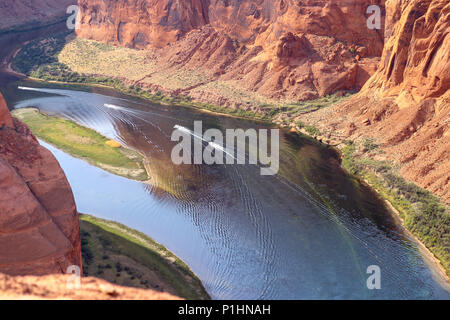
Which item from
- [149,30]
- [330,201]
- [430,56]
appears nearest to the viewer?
[330,201]

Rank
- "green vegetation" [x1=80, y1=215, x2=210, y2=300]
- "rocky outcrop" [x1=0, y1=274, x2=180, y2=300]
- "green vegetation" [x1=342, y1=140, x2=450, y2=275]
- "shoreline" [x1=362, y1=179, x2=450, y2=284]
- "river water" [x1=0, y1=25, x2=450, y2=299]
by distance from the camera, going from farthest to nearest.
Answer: "green vegetation" [x1=342, y1=140, x2=450, y2=275], "shoreline" [x1=362, y1=179, x2=450, y2=284], "river water" [x1=0, y1=25, x2=450, y2=299], "green vegetation" [x1=80, y1=215, x2=210, y2=300], "rocky outcrop" [x1=0, y1=274, x2=180, y2=300]

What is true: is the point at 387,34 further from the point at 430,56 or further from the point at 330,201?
the point at 330,201

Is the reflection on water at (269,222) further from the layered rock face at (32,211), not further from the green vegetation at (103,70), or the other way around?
the green vegetation at (103,70)

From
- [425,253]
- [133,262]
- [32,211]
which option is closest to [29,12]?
[133,262]

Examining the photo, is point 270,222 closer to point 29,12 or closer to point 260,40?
point 260,40

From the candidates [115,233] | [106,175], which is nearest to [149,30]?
[106,175]

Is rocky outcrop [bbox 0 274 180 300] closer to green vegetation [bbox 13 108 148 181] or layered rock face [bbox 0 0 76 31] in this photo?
green vegetation [bbox 13 108 148 181]

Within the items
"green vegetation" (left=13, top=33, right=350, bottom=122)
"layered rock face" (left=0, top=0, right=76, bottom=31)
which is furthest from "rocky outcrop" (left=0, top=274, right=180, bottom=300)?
"layered rock face" (left=0, top=0, right=76, bottom=31)
